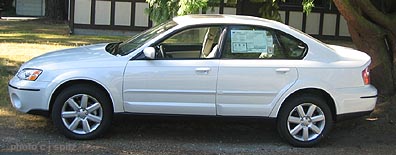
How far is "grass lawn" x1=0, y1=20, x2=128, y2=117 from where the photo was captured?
9.10 m

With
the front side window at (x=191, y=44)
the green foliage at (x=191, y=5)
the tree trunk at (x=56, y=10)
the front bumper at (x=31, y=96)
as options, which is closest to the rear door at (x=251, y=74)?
the front side window at (x=191, y=44)

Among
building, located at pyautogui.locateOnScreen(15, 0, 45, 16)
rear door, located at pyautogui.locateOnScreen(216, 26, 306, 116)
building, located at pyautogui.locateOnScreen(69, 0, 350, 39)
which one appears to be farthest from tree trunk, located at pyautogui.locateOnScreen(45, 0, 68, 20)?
rear door, located at pyautogui.locateOnScreen(216, 26, 306, 116)

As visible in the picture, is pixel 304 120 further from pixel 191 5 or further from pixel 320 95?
pixel 191 5

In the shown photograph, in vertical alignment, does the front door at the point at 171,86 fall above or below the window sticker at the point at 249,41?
below

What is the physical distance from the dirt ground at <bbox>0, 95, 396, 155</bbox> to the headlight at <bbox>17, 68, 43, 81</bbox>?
2.26 feet

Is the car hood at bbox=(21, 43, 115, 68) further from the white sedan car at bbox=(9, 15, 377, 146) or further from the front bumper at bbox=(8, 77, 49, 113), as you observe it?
the front bumper at bbox=(8, 77, 49, 113)

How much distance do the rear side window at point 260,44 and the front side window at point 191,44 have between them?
19 centimetres

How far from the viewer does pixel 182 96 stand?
21.0 ft

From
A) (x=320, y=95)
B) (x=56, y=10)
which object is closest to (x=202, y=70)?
(x=320, y=95)

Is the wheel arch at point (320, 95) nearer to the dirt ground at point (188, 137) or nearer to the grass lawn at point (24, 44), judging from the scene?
the dirt ground at point (188, 137)

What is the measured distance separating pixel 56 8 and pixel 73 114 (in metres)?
19.1

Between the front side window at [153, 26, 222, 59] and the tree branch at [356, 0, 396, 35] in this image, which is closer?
the front side window at [153, 26, 222, 59]

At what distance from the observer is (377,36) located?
8.65 m

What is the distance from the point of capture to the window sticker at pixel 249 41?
6.56m
